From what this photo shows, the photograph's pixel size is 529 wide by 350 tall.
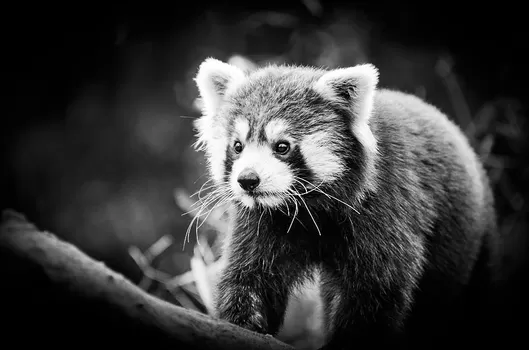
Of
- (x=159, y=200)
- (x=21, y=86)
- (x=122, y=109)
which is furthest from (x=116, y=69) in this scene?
(x=159, y=200)

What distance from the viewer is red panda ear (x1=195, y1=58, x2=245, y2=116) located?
291cm

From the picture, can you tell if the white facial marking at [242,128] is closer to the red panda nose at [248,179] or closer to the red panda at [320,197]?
the red panda at [320,197]

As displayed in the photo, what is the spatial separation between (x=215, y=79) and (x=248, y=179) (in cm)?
76

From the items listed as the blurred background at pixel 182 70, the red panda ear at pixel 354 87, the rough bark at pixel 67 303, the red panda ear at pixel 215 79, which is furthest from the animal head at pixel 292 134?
the blurred background at pixel 182 70

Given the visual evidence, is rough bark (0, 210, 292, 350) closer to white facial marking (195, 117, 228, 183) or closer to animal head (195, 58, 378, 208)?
animal head (195, 58, 378, 208)

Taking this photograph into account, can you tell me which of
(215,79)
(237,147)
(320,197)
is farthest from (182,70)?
(320,197)

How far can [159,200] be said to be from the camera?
6559 mm

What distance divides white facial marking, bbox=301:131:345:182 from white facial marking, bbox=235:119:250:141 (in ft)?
0.91

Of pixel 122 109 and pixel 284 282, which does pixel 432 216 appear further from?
pixel 122 109

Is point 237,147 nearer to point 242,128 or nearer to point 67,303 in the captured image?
point 242,128

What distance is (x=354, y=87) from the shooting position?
8.70 feet

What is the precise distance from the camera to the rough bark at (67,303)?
1.87 meters

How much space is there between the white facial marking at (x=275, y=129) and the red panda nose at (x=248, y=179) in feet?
0.73

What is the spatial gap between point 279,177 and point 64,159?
4.32m
